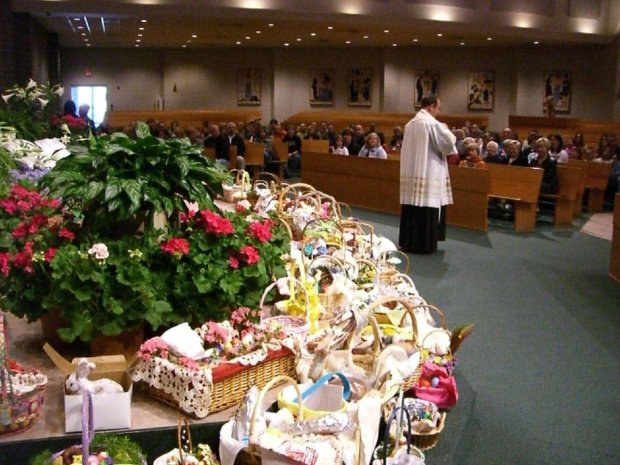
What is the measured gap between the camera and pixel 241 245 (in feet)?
12.4

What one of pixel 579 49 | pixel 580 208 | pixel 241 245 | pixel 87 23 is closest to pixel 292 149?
pixel 87 23

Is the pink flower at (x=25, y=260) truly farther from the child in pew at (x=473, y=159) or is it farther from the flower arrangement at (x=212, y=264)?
the child in pew at (x=473, y=159)

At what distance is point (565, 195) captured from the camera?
33.2 ft

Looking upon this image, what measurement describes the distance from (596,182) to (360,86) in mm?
12687

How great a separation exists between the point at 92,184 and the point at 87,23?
47.1 ft

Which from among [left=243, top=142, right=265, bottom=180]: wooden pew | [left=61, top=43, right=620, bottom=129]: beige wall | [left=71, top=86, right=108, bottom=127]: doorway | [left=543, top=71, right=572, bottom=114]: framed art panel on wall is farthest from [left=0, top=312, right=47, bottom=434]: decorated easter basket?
[left=71, top=86, right=108, bottom=127]: doorway

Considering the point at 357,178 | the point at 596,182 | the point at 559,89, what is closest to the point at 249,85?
the point at 559,89

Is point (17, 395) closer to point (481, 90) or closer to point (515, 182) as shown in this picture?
point (515, 182)

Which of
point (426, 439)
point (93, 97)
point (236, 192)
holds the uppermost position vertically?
point (93, 97)

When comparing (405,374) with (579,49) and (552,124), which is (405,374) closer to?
(552,124)

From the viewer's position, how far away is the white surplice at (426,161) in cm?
778

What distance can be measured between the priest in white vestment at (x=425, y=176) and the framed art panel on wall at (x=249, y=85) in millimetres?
16865

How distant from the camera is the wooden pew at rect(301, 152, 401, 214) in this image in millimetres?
11125

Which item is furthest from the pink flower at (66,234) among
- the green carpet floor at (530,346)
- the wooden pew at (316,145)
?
the wooden pew at (316,145)
